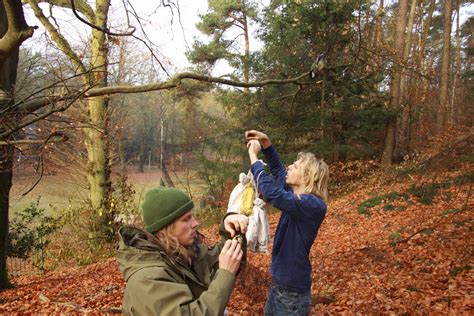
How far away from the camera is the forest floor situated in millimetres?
4855

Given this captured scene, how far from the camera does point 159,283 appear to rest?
1531 millimetres

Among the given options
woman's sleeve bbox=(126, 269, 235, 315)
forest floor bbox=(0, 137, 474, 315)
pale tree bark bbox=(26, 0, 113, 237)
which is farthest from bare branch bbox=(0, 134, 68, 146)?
pale tree bark bbox=(26, 0, 113, 237)

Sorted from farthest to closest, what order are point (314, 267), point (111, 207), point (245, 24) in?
point (245, 24) < point (111, 207) < point (314, 267)

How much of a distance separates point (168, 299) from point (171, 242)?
1.19 feet

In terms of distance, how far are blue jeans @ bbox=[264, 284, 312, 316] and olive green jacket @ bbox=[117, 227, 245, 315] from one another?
993 millimetres

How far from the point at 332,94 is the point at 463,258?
8.30 m

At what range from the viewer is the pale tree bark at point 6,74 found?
4.22 meters

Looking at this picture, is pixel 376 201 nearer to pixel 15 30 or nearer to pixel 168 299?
pixel 15 30

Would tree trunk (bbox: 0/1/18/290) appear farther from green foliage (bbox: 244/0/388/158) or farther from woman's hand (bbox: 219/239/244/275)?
green foliage (bbox: 244/0/388/158)

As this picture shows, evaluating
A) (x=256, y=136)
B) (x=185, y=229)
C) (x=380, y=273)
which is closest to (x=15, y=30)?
(x=256, y=136)

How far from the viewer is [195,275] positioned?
188 cm

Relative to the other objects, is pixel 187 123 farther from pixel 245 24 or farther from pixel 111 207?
pixel 111 207

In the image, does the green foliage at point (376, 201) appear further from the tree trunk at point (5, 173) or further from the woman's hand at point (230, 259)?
the woman's hand at point (230, 259)

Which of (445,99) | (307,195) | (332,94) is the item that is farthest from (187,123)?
(307,195)
